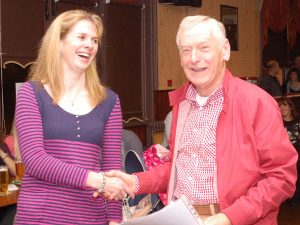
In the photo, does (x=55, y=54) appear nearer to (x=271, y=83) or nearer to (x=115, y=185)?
(x=115, y=185)

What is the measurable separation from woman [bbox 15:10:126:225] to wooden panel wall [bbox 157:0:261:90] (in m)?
5.29

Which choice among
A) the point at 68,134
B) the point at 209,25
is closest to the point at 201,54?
the point at 209,25

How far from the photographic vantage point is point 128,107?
703cm

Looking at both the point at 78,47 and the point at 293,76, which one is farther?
the point at 293,76

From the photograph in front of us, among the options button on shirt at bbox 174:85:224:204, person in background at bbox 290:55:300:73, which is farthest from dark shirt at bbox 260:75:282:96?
button on shirt at bbox 174:85:224:204

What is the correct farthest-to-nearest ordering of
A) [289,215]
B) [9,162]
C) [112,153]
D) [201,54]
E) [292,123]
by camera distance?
[292,123] → [289,215] → [9,162] → [112,153] → [201,54]

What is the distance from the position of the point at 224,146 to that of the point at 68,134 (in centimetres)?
60

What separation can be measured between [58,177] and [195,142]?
55 cm

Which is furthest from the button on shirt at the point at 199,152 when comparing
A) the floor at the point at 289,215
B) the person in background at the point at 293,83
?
the person in background at the point at 293,83

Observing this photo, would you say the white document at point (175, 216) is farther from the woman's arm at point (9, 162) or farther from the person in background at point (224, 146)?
the woman's arm at point (9, 162)

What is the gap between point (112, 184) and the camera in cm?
203

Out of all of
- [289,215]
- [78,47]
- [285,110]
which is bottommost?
[289,215]

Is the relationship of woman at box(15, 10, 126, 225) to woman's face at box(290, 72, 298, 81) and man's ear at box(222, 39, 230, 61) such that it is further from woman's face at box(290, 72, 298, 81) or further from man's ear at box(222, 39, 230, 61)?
woman's face at box(290, 72, 298, 81)

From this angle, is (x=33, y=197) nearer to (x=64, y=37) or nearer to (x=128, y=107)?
(x=64, y=37)
